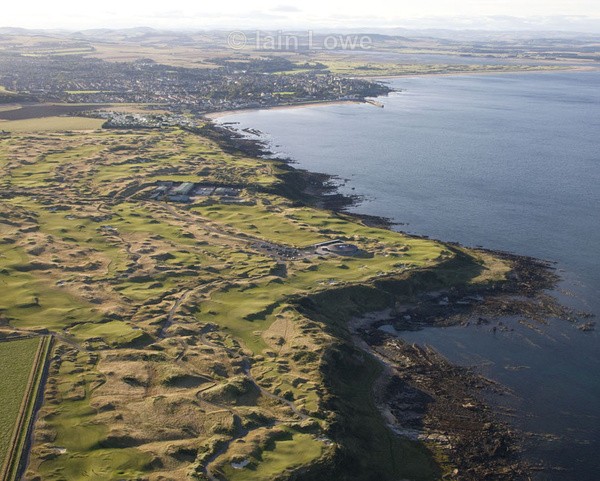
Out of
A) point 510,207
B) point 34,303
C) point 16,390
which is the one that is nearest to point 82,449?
point 16,390

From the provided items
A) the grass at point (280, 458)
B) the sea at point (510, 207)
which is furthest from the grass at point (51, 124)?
the grass at point (280, 458)

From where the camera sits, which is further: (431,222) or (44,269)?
(431,222)

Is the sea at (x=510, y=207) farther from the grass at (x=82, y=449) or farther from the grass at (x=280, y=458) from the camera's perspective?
the grass at (x=82, y=449)

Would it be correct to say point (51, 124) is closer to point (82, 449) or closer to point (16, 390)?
point (16, 390)

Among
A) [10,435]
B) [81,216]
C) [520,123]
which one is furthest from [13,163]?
[520,123]

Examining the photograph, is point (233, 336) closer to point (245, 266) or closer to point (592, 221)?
point (245, 266)
